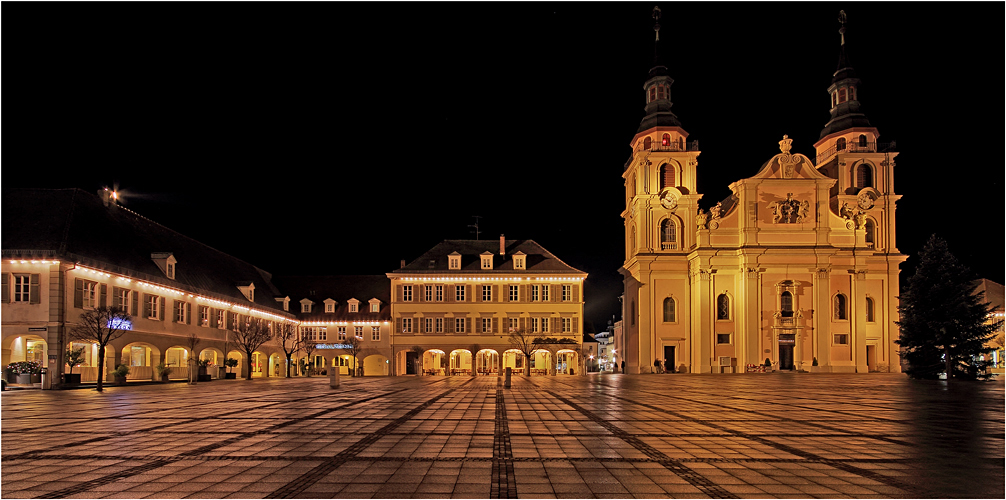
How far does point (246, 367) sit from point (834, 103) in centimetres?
5579

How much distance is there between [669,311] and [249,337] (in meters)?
34.5

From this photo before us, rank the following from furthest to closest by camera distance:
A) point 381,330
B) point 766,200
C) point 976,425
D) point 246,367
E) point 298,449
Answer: point 381,330 < point 766,200 < point 246,367 < point 976,425 < point 298,449

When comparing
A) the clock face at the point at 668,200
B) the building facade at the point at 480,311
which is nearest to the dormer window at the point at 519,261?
the building facade at the point at 480,311

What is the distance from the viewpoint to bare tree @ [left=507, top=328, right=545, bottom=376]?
6350 cm

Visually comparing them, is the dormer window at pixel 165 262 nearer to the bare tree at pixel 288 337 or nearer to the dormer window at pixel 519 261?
the bare tree at pixel 288 337

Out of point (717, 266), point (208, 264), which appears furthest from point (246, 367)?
point (717, 266)

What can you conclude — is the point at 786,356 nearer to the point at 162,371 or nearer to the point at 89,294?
the point at 162,371

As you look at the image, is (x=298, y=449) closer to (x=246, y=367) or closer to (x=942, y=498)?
(x=942, y=498)

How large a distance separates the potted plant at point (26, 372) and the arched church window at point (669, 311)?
155 ft

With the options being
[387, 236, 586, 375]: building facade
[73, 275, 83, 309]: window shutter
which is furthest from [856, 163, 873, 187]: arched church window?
[73, 275, 83, 309]: window shutter

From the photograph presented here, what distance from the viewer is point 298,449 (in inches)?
457

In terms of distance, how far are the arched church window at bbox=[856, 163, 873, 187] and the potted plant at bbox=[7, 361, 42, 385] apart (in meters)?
63.3

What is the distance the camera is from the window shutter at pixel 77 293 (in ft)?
120

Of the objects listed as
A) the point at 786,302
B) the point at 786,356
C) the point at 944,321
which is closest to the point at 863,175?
the point at 786,302
